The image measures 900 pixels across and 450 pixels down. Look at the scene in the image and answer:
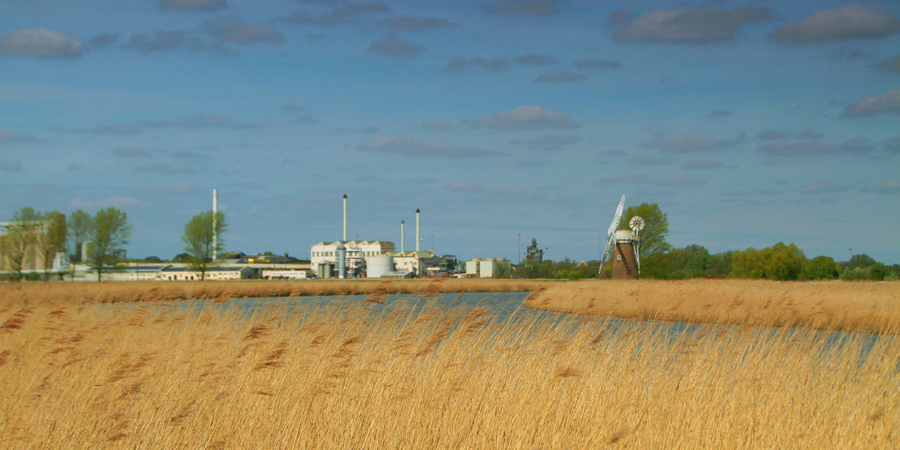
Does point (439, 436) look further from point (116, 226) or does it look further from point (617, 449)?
point (116, 226)

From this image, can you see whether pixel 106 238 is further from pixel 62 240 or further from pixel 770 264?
pixel 770 264

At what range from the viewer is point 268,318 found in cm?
929

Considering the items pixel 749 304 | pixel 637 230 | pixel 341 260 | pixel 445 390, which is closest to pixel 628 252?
pixel 637 230

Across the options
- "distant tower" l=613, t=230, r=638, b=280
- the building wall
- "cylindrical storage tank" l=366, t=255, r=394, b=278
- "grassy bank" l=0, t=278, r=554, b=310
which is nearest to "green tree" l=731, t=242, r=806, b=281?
"distant tower" l=613, t=230, r=638, b=280

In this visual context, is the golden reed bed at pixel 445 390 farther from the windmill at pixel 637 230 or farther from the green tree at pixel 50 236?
the green tree at pixel 50 236

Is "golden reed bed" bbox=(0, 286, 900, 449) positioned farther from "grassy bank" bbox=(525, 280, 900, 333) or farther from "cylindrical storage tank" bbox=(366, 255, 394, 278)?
"cylindrical storage tank" bbox=(366, 255, 394, 278)

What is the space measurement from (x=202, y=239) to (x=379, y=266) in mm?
48530

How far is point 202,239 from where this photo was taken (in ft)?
232

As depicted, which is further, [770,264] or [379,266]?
[379,266]

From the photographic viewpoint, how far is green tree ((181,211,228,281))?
70.4 meters

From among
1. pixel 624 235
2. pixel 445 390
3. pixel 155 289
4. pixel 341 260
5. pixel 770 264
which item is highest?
pixel 624 235

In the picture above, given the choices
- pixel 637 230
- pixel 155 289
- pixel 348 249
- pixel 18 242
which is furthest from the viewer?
pixel 348 249

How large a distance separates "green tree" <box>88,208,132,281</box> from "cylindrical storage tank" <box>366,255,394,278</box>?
56887 mm

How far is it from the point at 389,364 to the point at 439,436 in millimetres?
1202
